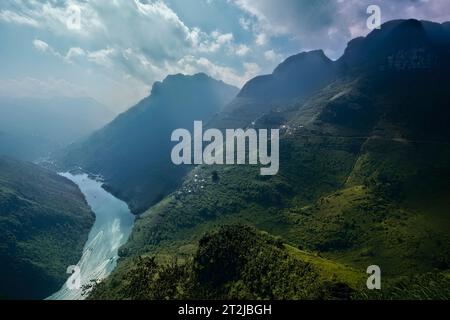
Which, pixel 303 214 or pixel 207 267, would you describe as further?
pixel 303 214

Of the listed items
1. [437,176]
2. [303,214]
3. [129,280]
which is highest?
[437,176]

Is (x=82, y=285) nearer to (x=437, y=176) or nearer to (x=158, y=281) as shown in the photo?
(x=158, y=281)

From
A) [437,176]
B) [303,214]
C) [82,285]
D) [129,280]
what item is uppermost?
[437,176]

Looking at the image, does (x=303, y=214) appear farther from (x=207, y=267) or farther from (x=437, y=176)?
(x=207, y=267)

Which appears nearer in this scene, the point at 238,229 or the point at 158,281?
the point at 158,281
